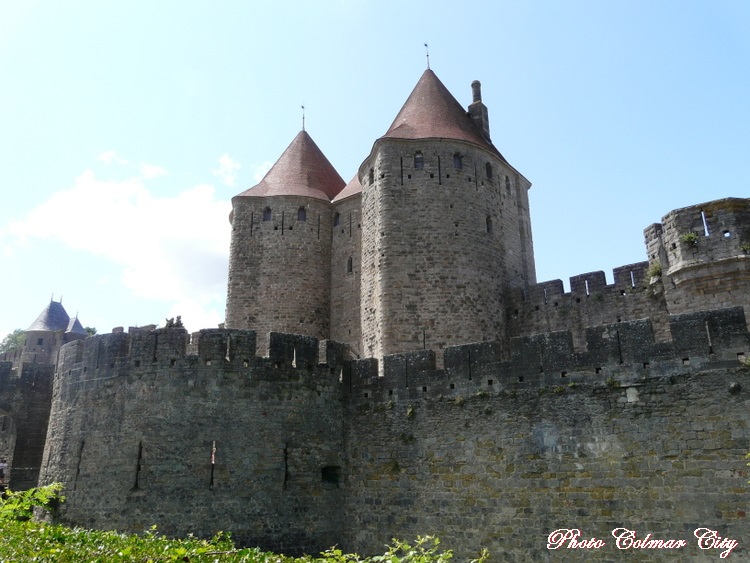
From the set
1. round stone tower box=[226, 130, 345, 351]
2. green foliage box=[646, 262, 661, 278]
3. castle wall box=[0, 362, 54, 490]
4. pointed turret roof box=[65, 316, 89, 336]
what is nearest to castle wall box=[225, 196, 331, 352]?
round stone tower box=[226, 130, 345, 351]

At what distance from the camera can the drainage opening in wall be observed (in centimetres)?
1316

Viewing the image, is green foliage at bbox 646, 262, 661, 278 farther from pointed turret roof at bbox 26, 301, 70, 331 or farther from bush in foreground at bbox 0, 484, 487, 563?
pointed turret roof at bbox 26, 301, 70, 331

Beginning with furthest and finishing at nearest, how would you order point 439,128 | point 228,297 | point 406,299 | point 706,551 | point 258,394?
point 228,297
point 439,128
point 406,299
point 258,394
point 706,551

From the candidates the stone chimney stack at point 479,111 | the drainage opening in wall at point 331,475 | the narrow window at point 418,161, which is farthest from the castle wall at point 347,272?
the drainage opening in wall at point 331,475

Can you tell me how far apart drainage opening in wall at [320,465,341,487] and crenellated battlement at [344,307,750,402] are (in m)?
1.48

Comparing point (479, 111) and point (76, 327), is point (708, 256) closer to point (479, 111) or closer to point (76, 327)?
point (479, 111)

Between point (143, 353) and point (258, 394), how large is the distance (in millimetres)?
2493

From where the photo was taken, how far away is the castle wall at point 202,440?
12.0 meters

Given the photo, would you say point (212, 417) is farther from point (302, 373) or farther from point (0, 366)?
point (0, 366)

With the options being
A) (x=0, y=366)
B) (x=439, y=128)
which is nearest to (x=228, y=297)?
(x=0, y=366)

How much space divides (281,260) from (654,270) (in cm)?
1226

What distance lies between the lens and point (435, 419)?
12.6 metres

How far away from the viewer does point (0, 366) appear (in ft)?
58.1

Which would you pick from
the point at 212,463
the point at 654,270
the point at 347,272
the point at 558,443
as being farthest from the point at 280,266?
the point at 558,443
